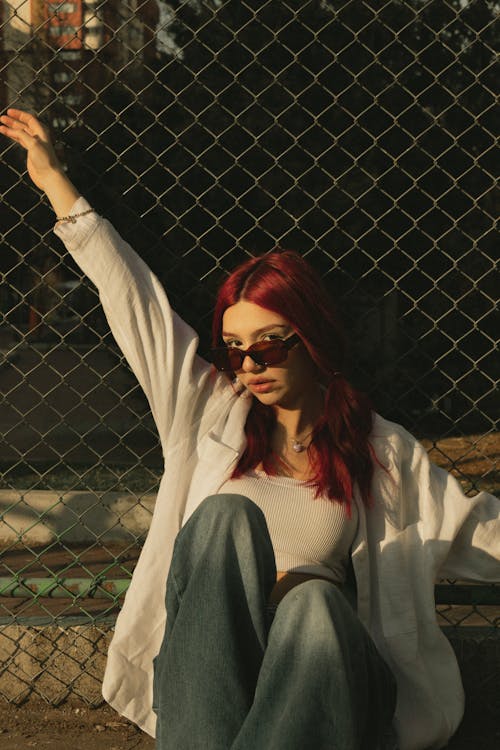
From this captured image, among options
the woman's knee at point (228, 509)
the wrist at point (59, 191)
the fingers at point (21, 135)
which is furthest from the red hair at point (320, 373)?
the fingers at point (21, 135)

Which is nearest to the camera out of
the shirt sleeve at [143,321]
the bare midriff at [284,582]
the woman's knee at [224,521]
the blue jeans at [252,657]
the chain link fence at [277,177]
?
the blue jeans at [252,657]

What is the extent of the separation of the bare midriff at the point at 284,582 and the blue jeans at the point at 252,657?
164 mm

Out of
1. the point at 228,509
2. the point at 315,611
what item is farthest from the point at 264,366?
the point at 315,611

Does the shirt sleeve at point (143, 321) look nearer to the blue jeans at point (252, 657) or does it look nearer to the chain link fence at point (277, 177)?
the blue jeans at point (252, 657)

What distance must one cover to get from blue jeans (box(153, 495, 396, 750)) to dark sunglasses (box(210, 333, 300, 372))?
45 centimetres

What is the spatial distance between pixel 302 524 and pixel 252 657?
45cm

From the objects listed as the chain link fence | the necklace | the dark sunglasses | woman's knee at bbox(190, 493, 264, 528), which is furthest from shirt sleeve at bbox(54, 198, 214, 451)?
the chain link fence

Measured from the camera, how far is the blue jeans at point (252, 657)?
228cm

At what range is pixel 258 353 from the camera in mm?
2836

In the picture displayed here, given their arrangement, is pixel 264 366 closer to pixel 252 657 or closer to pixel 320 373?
pixel 320 373

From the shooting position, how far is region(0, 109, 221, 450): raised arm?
2.93 m

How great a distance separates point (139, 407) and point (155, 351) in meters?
6.27

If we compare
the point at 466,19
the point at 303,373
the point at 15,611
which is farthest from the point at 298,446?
the point at 466,19

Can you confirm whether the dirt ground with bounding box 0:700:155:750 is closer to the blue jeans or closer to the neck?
the blue jeans
